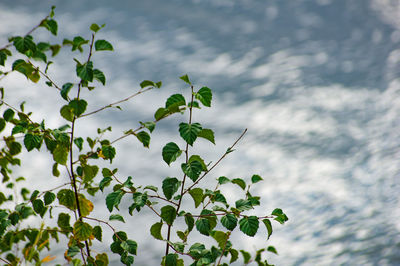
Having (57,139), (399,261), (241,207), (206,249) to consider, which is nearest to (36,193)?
(57,139)

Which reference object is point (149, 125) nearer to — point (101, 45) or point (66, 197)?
point (101, 45)

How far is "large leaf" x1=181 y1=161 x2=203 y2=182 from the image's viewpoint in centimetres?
124

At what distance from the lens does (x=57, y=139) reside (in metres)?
1.46

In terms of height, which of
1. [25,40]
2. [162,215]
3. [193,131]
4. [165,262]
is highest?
[25,40]

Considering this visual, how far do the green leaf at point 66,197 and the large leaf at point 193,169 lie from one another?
495mm

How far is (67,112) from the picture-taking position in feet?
4.61

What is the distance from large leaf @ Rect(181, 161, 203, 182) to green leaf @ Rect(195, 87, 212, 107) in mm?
182

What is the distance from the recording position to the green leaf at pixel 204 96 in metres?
1.24

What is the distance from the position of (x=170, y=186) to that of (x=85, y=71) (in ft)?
1.45

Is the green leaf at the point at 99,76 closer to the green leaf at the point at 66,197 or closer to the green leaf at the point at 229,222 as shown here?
the green leaf at the point at 66,197

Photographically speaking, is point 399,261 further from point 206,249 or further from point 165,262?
point 165,262

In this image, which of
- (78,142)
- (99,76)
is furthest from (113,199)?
(99,76)

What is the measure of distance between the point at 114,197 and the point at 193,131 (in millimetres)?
367

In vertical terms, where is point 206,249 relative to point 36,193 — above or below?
below
